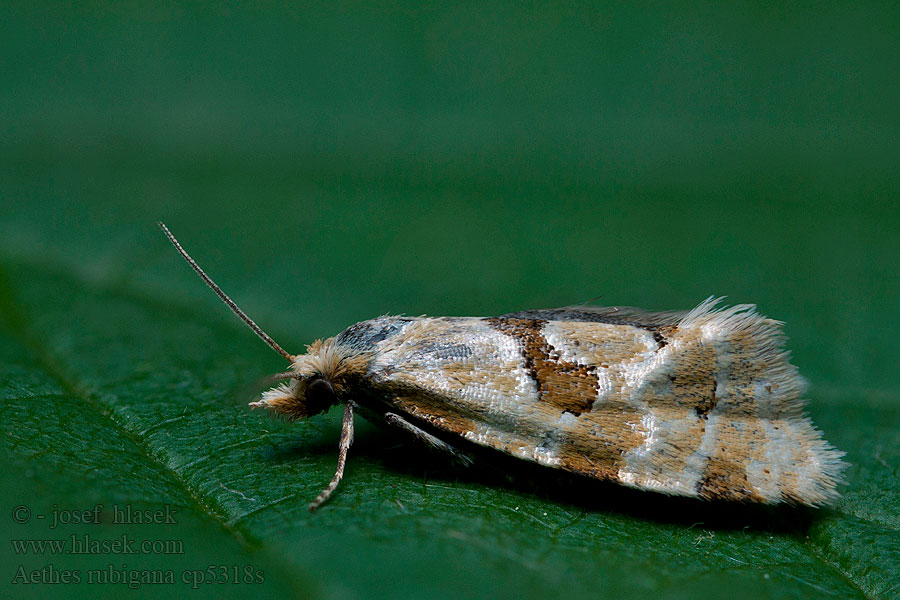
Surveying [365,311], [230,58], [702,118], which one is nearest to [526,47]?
[702,118]

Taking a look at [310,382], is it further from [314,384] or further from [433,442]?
[433,442]

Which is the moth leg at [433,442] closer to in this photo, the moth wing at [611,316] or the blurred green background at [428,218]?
the blurred green background at [428,218]

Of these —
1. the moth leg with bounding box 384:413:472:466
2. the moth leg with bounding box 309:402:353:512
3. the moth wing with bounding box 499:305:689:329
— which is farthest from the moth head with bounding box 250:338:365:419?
the moth wing with bounding box 499:305:689:329

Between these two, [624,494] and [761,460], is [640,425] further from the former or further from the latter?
[761,460]

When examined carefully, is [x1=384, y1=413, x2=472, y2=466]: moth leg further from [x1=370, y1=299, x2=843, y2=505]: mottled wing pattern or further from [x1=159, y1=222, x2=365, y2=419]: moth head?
[x1=159, y1=222, x2=365, y2=419]: moth head

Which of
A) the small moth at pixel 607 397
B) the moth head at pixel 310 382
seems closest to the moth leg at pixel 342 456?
the small moth at pixel 607 397
